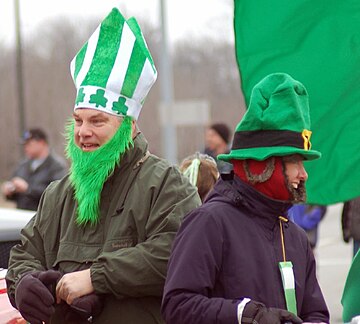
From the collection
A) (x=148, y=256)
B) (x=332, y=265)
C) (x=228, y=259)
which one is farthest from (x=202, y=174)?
(x=332, y=265)

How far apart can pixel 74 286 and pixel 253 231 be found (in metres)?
0.74

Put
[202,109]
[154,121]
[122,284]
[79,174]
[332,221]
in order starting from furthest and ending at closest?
[154,121], [332,221], [202,109], [79,174], [122,284]

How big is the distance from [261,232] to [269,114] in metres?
0.37

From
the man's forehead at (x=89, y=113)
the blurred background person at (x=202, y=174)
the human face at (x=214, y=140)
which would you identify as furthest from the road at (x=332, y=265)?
the man's forehead at (x=89, y=113)

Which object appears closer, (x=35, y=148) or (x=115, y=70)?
(x=115, y=70)

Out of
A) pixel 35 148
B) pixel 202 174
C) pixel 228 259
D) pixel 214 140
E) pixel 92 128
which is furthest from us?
pixel 35 148

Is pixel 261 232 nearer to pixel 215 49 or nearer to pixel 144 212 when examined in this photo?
pixel 144 212

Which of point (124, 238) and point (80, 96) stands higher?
point (80, 96)

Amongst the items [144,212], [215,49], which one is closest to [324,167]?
[144,212]

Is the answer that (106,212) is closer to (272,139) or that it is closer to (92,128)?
(92,128)

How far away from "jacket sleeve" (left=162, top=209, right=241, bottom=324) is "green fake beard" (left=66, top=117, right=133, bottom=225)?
63 cm

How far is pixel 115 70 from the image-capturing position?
4.07 metres

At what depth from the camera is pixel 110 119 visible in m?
4.04

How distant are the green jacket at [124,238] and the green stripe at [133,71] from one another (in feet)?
0.60
